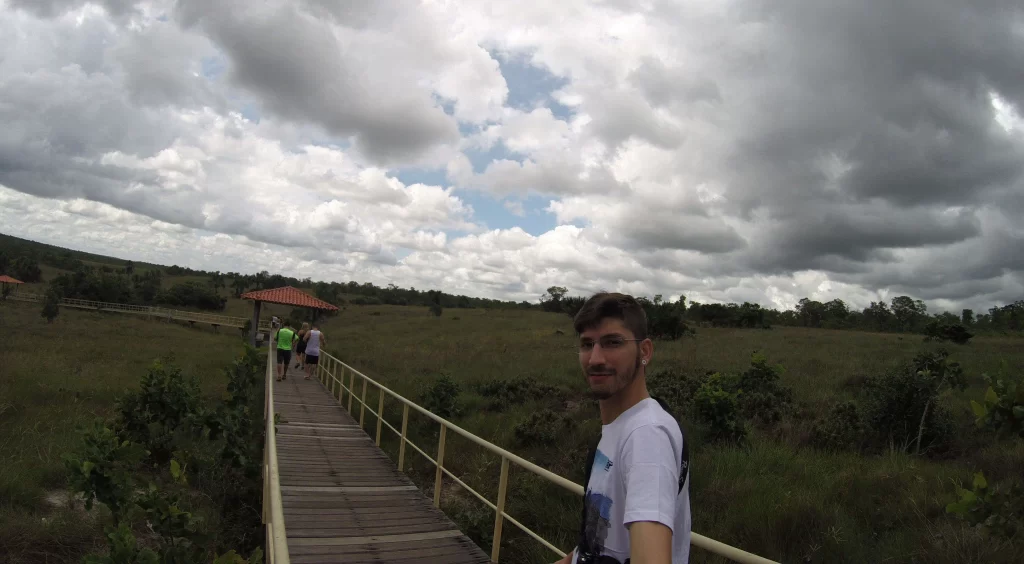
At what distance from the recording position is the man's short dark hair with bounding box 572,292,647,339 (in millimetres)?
1588

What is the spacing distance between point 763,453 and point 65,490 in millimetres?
8457

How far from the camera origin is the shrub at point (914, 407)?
8250mm

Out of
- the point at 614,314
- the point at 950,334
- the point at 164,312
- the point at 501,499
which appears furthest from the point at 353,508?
the point at 164,312

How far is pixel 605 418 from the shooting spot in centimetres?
162

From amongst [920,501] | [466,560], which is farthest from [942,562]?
[466,560]

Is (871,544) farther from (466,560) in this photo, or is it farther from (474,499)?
(474,499)

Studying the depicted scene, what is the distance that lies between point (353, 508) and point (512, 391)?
8.00m

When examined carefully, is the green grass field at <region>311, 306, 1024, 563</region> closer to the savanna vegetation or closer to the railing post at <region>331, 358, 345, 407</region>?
the savanna vegetation

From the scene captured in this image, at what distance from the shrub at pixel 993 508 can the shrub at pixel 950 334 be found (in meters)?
28.9

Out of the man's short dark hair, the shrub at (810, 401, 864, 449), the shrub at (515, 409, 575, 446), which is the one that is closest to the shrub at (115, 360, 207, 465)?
the shrub at (515, 409, 575, 446)

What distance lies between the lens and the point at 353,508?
5.86 m

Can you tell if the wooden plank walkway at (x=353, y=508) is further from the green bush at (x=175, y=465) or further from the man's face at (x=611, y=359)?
the man's face at (x=611, y=359)

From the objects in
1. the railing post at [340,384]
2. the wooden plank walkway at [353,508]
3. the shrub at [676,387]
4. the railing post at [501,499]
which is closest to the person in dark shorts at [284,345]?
the railing post at [340,384]

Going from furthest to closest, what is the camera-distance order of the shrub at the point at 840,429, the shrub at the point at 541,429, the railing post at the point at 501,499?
the shrub at the point at 541,429 < the shrub at the point at 840,429 < the railing post at the point at 501,499
